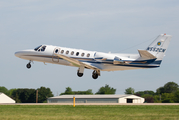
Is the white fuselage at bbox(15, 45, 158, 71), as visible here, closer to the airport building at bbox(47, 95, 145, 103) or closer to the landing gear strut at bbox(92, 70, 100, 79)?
the landing gear strut at bbox(92, 70, 100, 79)

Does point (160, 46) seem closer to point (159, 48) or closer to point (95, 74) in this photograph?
point (159, 48)

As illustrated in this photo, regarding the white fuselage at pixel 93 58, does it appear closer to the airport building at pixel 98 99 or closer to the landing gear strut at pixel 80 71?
the landing gear strut at pixel 80 71

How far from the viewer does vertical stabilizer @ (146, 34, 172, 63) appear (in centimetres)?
3872

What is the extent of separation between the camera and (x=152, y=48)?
39.2m

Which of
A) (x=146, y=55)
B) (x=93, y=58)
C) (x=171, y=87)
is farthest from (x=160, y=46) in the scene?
(x=171, y=87)

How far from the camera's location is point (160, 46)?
3900 cm

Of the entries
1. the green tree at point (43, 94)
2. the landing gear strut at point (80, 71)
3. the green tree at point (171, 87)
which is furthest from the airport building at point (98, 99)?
the green tree at point (171, 87)

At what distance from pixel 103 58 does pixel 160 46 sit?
22.8 feet

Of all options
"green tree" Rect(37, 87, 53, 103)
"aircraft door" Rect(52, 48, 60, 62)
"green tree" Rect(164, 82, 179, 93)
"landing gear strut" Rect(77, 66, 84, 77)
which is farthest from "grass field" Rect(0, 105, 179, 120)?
"green tree" Rect(164, 82, 179, 93)

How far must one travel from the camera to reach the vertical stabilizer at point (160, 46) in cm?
3872

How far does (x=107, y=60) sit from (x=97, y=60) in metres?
1.27

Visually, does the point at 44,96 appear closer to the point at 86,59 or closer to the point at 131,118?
the point at 86,59

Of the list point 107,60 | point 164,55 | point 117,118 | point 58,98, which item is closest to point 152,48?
point 164,55

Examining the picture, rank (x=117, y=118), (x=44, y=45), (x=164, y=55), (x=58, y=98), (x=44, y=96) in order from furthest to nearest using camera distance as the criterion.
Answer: (x=44, y=96) < (x=58, y=98) < (x=44, y=45) < (x=164, y=55) < (x=117, y=118)
